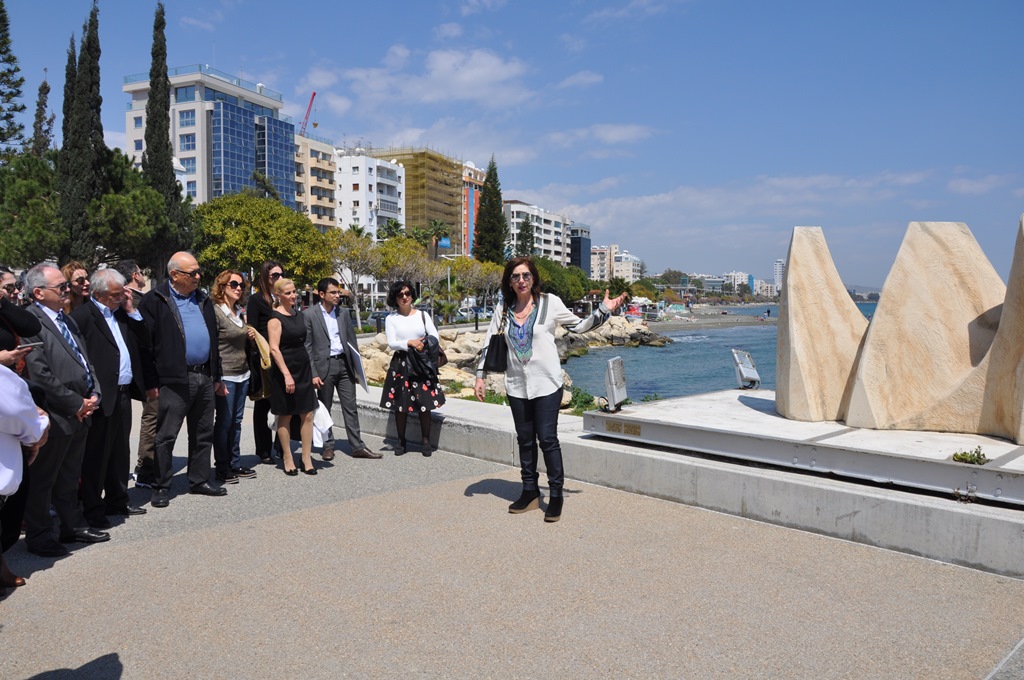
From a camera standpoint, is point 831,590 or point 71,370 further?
point 71,370

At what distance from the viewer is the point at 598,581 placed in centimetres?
416

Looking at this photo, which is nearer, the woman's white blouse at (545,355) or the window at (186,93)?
the woman's white blouse at (545,355)

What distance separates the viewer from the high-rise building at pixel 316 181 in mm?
84688

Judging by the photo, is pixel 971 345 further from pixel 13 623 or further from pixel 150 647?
pixel 13 623

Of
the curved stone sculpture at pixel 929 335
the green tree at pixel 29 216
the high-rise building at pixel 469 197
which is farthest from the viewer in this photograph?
the high-rise building at pixel 469 197

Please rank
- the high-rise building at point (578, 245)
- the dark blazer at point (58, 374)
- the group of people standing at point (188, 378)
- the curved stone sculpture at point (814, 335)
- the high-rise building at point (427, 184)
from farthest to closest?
the high-rise building at point (578, 245), the high-rise building at point (427, 184), the curved stone sculpture at point (814, 335), the group of people standing at point (188, 378), the dark blazer at point (58, 374)

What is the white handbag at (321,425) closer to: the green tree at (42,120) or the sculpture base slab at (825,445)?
the sculpture base slab at (825,445)

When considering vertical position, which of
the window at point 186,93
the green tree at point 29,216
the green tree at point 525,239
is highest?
the window at point 186,93

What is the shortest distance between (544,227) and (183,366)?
14373 centimetres

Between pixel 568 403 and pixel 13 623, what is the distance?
356 inches

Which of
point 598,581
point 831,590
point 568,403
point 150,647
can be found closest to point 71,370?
point 150,647

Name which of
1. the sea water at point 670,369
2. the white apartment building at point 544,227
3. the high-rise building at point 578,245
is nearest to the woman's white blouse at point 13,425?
the sea water at point 670,369

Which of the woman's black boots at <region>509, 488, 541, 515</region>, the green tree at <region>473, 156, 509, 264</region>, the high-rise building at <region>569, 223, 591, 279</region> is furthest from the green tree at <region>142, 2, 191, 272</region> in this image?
the high-rise building at <region>569, 223, 591, 279</region>

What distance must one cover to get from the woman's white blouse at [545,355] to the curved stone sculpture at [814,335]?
2321mm
